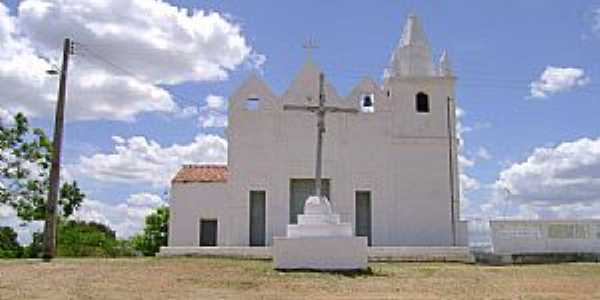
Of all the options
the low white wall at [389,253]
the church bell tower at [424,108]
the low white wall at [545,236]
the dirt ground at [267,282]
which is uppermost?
the church bell tower at [424,108]

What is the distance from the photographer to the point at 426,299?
12898 mm

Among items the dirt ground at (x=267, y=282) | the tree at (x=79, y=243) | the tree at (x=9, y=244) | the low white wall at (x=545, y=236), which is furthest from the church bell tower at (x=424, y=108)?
the tree at (x=9, y=244)

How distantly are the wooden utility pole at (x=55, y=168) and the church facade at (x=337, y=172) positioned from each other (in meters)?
10.4

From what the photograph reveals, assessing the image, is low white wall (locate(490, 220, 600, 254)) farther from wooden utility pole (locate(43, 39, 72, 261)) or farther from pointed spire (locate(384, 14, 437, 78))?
wooden utility pole (locate(43, 39, 72, 261))

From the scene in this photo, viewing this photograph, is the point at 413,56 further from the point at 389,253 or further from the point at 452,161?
the point at 389,253

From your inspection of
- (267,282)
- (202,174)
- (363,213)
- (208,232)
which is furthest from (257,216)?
(267,282)

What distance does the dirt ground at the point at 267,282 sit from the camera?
13.3 metres

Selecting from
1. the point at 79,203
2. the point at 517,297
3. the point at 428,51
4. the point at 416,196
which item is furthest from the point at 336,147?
the point at 517,297

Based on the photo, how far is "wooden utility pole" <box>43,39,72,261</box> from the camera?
20719 mm

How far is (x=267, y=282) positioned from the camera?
50.4 feet

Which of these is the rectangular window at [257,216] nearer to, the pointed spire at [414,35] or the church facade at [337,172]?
the church facade at [337,172]

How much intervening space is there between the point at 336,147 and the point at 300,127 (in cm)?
189

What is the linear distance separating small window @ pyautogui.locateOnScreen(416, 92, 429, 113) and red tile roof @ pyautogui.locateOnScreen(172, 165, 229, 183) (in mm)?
9537

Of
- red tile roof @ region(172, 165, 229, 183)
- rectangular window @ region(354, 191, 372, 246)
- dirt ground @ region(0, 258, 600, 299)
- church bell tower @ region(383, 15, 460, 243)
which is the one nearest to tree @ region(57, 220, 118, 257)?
red tile roof @ region(172, 165, 229, 183)
